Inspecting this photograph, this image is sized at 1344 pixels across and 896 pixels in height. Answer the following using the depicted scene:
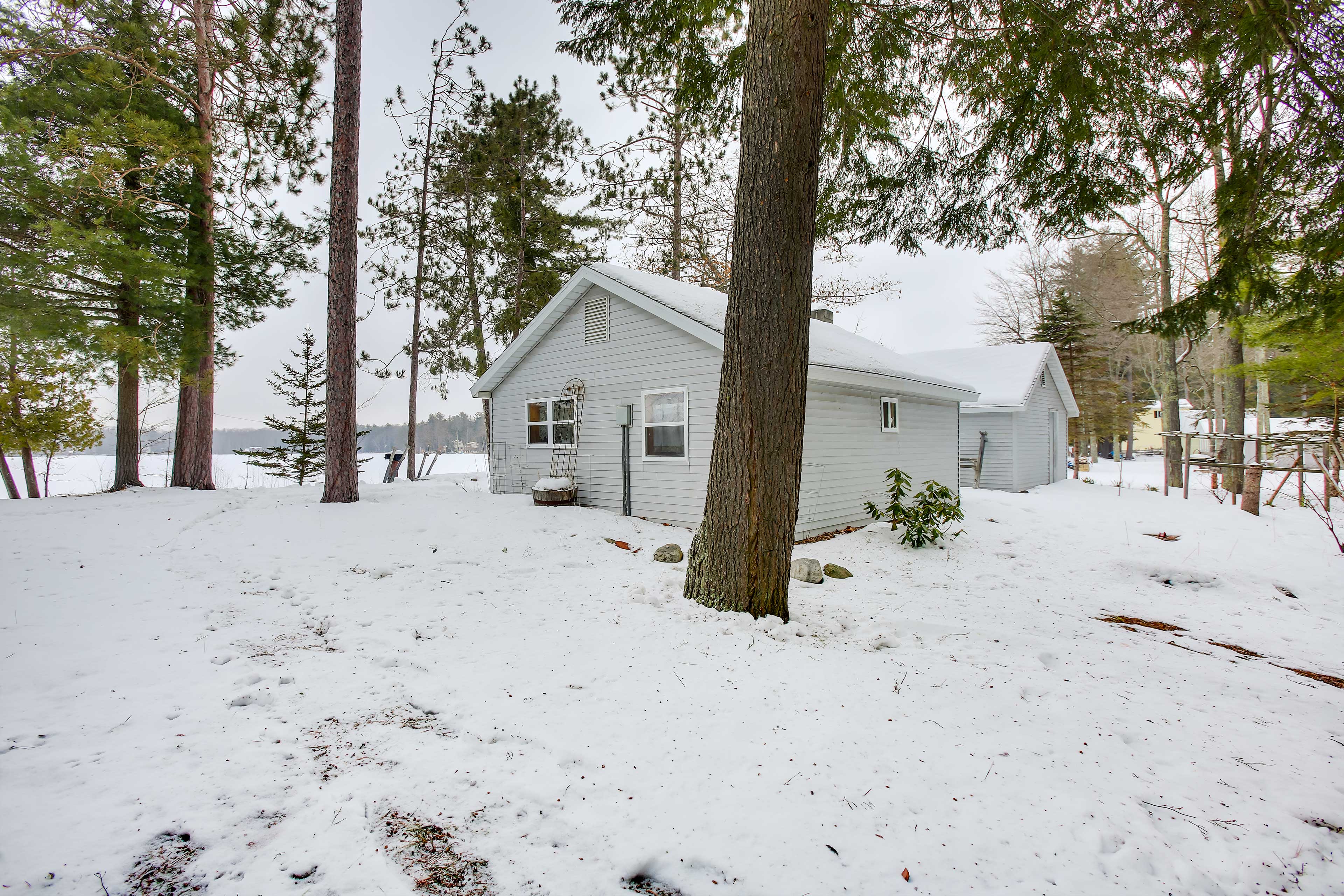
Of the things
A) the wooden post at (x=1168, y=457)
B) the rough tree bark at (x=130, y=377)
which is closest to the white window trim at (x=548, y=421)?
the rough tree bark at (x=130, y=377)

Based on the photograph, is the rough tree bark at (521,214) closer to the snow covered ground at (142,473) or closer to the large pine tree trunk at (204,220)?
the large pine tree trunk at (204,220)

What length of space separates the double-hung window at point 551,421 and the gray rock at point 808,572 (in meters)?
5.33

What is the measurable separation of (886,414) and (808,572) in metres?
5.32

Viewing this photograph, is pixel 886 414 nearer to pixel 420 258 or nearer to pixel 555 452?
pixel 555 452

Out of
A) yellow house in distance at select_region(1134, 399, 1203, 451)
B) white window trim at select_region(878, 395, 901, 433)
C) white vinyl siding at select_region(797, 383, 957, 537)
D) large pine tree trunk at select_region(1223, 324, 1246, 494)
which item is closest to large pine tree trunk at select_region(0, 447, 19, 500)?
white vinyl siding at select_region(797, 383, 957, 537)

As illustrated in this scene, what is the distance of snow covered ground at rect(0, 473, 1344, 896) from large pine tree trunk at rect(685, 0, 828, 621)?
503 mm

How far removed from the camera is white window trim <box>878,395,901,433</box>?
31.6 ft

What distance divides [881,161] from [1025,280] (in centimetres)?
2165

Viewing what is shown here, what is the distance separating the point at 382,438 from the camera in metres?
37.5

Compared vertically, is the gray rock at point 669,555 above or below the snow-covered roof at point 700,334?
below

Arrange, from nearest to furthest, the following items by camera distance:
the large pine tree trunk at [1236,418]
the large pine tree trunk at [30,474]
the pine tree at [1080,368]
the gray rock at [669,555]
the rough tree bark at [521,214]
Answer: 1. the gray rock at [669,555]
2. the large pine tree trunk at [1236,418]
3. the large pine tree trunk at [30,474]
4. the rough tree bark at [521,214]
5. the pine tree at [1080,368]

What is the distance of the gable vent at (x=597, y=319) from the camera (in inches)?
360

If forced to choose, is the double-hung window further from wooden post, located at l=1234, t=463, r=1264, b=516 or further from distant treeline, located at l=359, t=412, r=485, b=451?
wooden post, located at l=1234, t=463, r=1264, b=516

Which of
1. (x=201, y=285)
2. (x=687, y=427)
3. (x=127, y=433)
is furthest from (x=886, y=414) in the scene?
(x=127, y=433)
